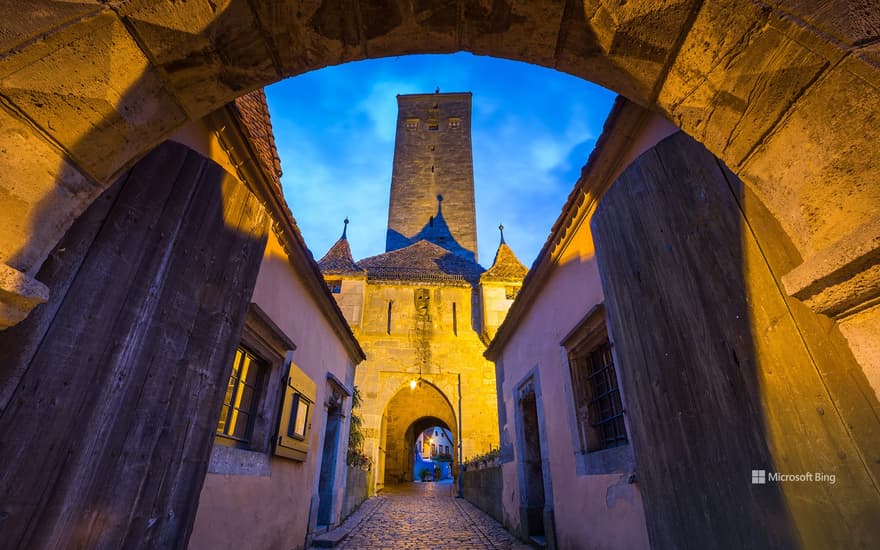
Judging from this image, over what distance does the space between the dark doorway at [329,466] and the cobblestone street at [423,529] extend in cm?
47

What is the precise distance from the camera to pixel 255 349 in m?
3.96

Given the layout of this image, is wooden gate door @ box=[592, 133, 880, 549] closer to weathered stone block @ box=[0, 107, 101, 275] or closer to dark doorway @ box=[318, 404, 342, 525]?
weathered stone block @ box=[0, 107, 101, 275]

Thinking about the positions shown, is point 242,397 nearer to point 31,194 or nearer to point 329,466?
point 31,194

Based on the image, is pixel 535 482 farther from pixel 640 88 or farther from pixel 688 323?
pixel 640 88

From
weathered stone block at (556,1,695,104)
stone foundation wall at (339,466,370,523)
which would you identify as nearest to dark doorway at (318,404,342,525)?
stone foundation wall at (339,466,370,523)

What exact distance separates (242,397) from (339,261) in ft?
37.2

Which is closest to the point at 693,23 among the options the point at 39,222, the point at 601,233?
the point at 601,233

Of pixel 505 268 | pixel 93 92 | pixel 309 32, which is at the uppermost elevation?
pixel 505 268

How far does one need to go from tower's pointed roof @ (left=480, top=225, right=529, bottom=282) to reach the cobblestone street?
7856 millimetres

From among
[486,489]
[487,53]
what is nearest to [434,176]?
[486,489]

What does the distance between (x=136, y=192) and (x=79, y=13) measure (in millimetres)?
746

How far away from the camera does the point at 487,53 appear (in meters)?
1.62

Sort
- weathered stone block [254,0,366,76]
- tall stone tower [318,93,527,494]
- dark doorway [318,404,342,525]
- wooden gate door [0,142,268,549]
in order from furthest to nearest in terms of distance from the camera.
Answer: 1. tall stone tower [318,93,527,494]
2. dark doorway [318,404,342,525]
3. weathered stone block [254,0,366,76]
4. wooden gate door [0,142,268,549]

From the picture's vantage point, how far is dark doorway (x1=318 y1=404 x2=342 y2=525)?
6695mm
